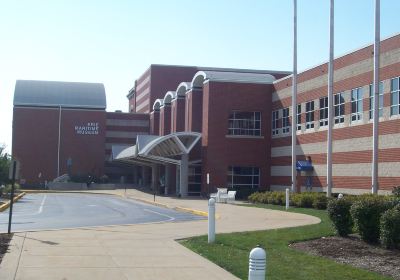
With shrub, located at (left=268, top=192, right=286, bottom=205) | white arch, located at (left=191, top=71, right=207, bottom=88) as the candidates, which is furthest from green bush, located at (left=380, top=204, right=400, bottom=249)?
white arch, located at (left=191, top=71, right=207, bottom=88)

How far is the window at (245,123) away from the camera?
5266 centimetres

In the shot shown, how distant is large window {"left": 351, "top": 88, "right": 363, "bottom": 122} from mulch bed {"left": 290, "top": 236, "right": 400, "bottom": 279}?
2556 cm

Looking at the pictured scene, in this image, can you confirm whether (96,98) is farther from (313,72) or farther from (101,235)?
(101,235)

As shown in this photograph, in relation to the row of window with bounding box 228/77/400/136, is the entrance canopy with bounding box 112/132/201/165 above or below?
below

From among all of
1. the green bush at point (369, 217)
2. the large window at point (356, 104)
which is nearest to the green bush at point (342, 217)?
the green bush at point (369, 217)

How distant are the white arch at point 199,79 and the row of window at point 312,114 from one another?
4.97 meters

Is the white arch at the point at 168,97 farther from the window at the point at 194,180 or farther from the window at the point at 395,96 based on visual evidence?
the window at the point at 395,96

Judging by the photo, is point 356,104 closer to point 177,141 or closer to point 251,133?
point 251,133

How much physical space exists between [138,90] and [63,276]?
103377mm

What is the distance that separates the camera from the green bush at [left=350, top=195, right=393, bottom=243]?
1327 cm

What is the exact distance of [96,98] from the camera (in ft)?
309

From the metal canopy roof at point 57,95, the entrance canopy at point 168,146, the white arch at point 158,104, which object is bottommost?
the entrance canopy at point 168,146

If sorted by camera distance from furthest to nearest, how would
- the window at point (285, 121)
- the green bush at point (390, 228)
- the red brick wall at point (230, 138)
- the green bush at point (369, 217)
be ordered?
the red brick wall at point (230, 138) < the window at point (285, 121) < the green bush at point (369, 217) < the green bush at point (390, 228)

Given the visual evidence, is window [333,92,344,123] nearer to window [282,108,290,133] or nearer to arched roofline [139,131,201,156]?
window [282,108,290,133]
